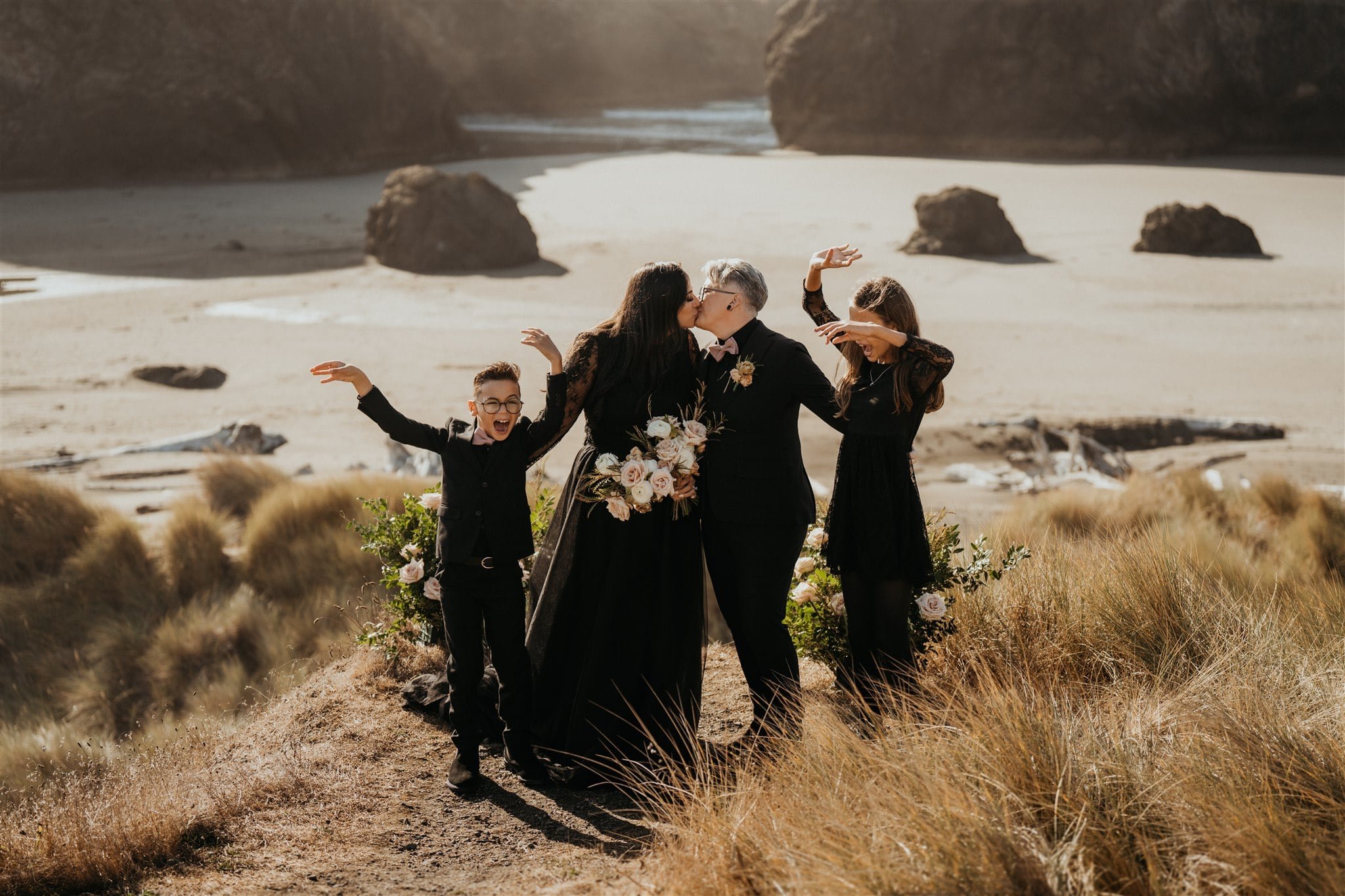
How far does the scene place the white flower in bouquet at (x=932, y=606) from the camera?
15.8 feet

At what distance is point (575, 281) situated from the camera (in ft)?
56.3

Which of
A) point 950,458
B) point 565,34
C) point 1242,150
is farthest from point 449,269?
point 565,34

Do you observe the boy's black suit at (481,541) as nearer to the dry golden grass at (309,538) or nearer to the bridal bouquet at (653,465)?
the bridal bouquet at (653,465)

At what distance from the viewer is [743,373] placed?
176 inches

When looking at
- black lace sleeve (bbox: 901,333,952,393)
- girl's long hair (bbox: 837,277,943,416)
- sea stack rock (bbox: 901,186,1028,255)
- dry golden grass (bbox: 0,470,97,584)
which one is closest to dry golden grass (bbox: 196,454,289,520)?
dry golden grass (bbox: 0,470,97,584)

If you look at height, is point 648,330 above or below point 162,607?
above

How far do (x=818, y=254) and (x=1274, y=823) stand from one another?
2.74 metres

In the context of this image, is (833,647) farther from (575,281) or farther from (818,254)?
(575,281)

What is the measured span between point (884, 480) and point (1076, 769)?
1369 millimetres

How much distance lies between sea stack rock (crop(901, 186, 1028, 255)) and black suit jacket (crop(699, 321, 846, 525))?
47.2ft

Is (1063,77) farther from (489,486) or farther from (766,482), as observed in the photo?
(489,486)

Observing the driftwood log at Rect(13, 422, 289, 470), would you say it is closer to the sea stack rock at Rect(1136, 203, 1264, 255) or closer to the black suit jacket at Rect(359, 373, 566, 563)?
the black suit jacket at Rect(359, 373, 566, 563)

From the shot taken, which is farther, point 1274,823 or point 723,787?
point 723,787

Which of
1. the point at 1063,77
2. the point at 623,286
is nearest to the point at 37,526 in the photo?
the point at 623,286
